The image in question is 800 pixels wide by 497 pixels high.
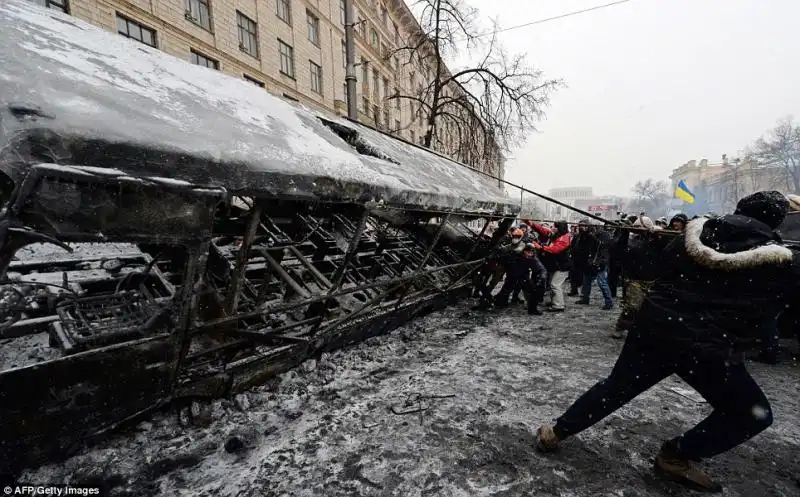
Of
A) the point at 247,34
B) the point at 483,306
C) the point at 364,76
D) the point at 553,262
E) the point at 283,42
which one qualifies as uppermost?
the point at 364,76

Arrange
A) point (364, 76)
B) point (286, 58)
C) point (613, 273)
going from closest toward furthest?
point (613, 273), point (286, 58), point (364, 76)

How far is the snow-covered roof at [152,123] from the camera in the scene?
1642 millimetres

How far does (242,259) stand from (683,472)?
10.8ft

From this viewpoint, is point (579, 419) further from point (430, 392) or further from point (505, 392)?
point (430, 392)

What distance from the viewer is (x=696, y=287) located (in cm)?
207

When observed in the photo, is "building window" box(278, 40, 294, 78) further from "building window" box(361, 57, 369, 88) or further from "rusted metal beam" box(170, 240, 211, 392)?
"rusted metal beam" box(170, 240, 211, 392)

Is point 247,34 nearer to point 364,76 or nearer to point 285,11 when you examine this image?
point 285,11

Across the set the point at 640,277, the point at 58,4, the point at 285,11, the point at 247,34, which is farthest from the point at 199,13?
the point at 640,277

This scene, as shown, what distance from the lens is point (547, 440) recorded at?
2502mm

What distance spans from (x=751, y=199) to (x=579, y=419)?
1.73m

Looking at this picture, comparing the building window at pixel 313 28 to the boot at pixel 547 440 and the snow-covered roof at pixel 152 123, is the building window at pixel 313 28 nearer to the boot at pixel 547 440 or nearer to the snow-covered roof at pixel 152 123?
the snow-covered roof at pixel 152 123

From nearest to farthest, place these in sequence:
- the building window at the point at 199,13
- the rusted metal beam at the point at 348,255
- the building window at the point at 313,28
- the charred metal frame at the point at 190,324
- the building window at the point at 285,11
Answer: the charred metal frame at the point at 190,324 < the rusted metal beam at the point at 348,255 < the building window at the point at 199,13 < the building window at the point at 285,11 < the building window at the point at 313,28

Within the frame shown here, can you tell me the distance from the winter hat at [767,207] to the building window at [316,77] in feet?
70.5

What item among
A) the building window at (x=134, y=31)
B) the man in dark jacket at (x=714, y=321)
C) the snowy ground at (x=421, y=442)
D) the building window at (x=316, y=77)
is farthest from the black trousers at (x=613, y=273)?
the building window at (x=316, y=77)
